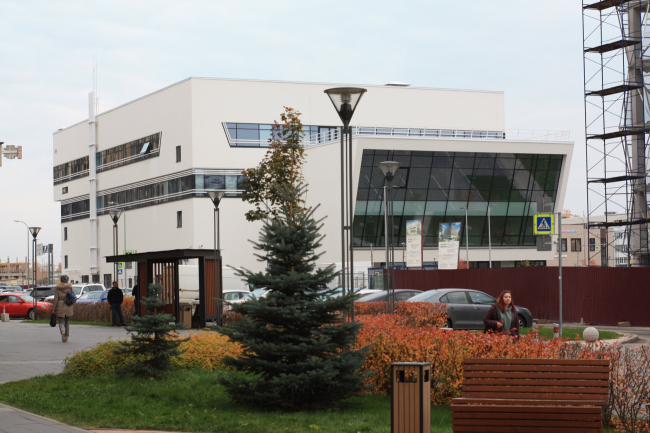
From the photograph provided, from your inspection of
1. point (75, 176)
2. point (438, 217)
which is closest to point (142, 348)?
point (438, 217)

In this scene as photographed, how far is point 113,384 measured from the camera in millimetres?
12594

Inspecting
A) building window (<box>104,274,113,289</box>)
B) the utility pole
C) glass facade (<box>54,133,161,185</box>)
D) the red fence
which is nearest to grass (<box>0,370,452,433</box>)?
the utility pole

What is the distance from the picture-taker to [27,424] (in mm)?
9766

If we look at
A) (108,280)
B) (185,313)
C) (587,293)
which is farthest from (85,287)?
(587,293)

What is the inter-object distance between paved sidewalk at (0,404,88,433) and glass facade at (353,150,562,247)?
44300 millimetres

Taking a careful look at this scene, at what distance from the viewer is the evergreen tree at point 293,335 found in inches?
414

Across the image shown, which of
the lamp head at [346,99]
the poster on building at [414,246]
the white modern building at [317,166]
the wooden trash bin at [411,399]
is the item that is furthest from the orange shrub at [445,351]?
the white modern building at [317,166]

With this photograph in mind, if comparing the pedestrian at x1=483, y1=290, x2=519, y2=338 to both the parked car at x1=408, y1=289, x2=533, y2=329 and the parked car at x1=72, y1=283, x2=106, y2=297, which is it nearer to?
the parked car at x1=408, y1=289, x2=533, y2=329

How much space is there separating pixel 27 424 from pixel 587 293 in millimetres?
24931

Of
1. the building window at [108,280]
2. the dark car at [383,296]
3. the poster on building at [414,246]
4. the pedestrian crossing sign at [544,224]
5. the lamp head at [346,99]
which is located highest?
the lamp head at [346,99]

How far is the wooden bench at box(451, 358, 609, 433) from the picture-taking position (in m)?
8.17

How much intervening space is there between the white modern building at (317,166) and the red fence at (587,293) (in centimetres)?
2024

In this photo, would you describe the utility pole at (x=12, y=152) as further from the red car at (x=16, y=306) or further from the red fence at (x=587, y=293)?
the red fence at (x=587, y=293)

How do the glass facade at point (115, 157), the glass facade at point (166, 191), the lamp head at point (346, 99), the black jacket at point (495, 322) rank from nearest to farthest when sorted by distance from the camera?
the black jacket at point (495, 322) < the lamp head at point (346, 99) < the glass facade at point (166, 191) < the glass facade at point (115, 157)
